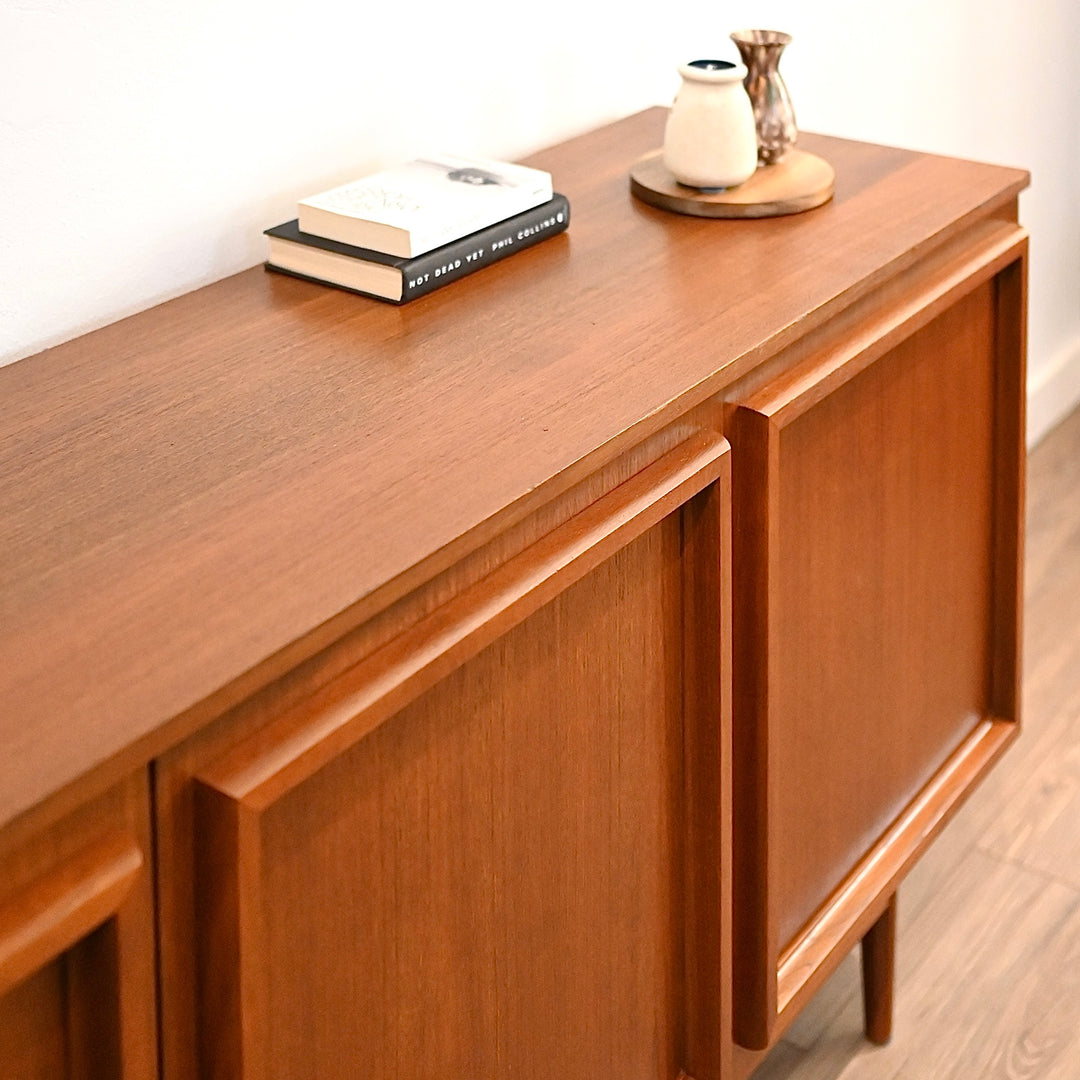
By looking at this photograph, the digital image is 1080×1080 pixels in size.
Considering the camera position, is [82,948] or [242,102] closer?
[82,948]

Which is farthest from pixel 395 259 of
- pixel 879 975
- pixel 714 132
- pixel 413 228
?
pixel 879 975

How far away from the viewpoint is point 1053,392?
8.76ft

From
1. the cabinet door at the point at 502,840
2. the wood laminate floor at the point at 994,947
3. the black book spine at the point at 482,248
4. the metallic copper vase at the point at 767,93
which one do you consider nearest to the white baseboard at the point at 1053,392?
the wood laminate floor at the point at 994,947

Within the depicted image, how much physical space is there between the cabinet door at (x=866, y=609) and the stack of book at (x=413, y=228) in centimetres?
25

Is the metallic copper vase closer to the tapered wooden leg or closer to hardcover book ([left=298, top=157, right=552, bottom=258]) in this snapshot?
hardcover book ([left=298, top=157, right=552, bottom=258])

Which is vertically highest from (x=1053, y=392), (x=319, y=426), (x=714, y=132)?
(x=714, y=132)

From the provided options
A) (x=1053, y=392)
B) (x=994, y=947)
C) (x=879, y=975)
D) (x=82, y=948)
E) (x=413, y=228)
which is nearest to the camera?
(x=82, y=948)

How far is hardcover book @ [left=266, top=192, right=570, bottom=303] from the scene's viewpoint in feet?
3.49

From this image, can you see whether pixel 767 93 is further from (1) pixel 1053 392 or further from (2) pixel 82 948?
(1) pixel 1053 392

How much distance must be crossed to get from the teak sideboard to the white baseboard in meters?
1.29

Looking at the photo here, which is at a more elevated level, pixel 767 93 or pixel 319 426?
pixel 767 93

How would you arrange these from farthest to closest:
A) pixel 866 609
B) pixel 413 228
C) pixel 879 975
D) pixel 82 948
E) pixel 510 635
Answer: pixel 879 975, pixel 866 609, pixel 413 228, pixel 510 635, pixel 82 948

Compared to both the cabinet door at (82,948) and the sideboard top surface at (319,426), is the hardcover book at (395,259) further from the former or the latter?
the cabinet door at (82,948)

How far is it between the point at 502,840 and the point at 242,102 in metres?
0.59
